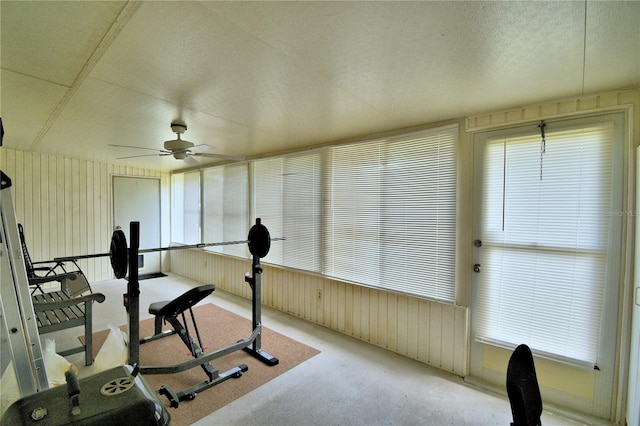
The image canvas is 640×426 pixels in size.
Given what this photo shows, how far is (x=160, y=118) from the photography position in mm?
2615

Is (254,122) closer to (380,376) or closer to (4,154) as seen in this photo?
(380,376)

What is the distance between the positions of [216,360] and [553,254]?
3.07 m

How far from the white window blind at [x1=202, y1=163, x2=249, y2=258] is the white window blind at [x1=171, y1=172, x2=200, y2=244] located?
35cm

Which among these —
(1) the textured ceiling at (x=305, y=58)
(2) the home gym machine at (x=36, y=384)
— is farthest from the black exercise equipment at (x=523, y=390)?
(1) the textured ceiling at (x=305, y=58)

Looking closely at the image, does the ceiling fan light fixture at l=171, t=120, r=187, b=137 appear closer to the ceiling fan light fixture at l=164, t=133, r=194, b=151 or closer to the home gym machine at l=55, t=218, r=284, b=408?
the ceiling fan light fixture at l=164, t=133, r=194, b=151

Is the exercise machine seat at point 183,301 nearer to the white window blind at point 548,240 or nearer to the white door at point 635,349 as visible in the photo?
the white window blind at point 548,240

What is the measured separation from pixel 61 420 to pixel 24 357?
0.48 m

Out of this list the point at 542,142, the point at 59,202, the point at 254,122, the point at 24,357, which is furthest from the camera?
the point at 59,202

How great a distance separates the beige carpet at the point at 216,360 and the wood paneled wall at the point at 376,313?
560 mm

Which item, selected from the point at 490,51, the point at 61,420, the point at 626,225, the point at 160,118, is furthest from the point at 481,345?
the point at 160,118

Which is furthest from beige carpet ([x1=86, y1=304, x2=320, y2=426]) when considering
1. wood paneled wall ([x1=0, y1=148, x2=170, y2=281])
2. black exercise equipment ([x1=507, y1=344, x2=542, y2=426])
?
wood paneled wall ([x1=0, y1=148, x2=170, y2=281])

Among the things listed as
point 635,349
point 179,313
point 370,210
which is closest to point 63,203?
point 179,313

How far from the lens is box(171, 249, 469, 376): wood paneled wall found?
2.56m

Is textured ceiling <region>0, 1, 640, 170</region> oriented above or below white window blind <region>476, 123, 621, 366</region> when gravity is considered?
above
